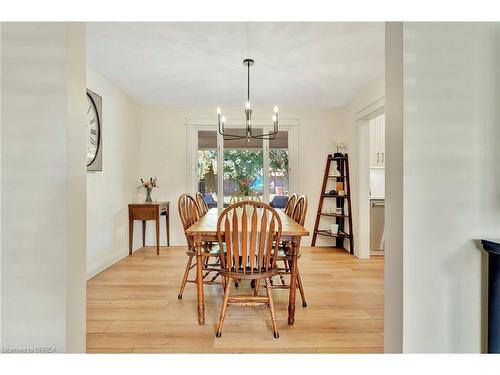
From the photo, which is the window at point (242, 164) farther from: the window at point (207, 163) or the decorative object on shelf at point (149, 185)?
the decorative object on shelf at point (149, 185)

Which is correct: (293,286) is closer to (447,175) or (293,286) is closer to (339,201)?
(447,175)

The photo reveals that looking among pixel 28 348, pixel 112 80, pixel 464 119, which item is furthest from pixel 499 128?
pixel 112 80

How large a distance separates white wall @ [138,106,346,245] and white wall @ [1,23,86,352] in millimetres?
3674

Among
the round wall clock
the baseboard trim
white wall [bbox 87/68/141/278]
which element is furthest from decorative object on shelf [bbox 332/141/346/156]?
the baseboard trim

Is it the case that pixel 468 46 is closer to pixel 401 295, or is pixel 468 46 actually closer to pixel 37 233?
pixel 401 295

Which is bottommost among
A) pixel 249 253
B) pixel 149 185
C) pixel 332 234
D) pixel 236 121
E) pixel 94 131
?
pixel 332 234

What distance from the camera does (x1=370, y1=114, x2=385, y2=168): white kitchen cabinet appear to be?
14.5 ft

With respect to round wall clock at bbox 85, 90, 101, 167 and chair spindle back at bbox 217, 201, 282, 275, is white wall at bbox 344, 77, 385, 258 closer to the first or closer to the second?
chair spindle back at bbox 217, 201, 282, 275

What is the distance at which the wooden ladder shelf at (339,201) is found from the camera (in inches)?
179

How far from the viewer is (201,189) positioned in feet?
16.3

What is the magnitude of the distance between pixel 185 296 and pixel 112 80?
A: 275 centimetres

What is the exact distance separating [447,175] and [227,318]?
1.74 m

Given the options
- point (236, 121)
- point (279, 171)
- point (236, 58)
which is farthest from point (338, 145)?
point (236, 58)

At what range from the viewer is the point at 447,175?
3.92 ft
